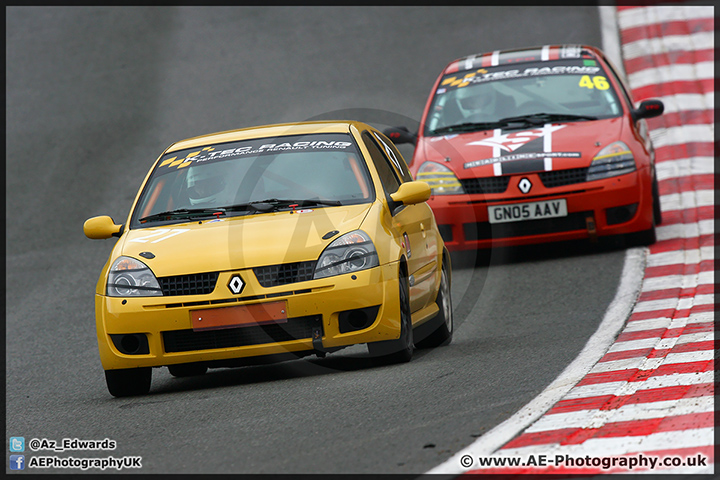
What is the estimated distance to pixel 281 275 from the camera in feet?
21.7

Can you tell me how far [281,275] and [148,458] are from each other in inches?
69.7

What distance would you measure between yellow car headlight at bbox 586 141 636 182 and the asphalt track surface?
2.47ft

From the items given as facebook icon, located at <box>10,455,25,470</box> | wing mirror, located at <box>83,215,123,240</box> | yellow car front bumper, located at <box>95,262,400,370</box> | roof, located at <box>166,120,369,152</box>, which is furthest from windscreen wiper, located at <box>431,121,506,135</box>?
facebook icon, located at <box>10,455,25,470</box>

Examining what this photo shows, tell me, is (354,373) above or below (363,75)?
below

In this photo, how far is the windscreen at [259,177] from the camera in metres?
7.36

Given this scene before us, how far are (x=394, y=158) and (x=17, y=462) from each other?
4172 mm

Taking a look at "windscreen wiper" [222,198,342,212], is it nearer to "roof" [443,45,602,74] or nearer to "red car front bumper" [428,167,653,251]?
"red car front bumper" [428,167,653,251]

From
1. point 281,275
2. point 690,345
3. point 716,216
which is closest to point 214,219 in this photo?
point 281,275

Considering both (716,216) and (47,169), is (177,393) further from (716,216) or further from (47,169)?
(47,169)

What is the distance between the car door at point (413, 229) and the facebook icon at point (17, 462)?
265 cm

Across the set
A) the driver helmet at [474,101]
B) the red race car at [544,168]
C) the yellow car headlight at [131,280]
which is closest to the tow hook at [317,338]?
the yellow car headlight at [131,280]

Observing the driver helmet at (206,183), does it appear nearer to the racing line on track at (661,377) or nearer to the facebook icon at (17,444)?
the facebook icon at (17,444)

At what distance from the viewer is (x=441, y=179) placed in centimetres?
1089

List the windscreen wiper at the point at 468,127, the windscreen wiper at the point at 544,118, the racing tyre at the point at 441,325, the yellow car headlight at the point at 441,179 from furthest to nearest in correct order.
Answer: the windscreen wiper at the point at 468,127
the windscreen wiper at the point at 544,118
the yellow car headlight at the point at 441,179
the racing tyre at the point at 441,325
